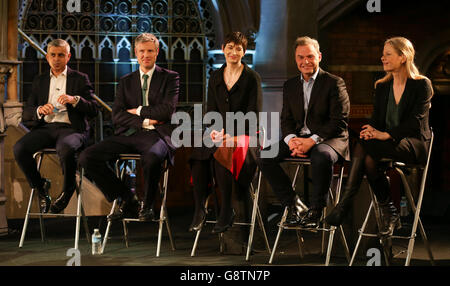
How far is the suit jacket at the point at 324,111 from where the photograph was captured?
5293 mm

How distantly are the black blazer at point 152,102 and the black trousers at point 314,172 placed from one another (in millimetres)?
865

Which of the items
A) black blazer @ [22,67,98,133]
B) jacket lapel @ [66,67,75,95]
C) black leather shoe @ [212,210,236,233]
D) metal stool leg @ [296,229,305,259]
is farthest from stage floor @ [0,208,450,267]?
jacket lapel @ [66,67,75,95]

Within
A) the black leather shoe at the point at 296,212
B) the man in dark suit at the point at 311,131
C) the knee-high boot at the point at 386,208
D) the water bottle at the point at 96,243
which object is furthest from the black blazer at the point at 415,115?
the water bottle at the point at 96,243

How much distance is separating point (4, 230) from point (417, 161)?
3701 mm

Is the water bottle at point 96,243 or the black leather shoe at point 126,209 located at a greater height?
the black leather shoe at point 126,209

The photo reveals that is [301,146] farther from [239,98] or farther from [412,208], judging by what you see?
[412,208]

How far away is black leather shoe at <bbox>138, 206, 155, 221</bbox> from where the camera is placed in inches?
220

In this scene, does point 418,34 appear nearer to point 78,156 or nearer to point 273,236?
point 273,236

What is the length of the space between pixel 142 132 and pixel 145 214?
65cm

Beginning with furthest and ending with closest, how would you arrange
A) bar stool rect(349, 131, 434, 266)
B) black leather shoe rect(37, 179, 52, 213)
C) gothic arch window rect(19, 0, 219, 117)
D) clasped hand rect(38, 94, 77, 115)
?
gothic arch window rect(19, 0, 219, 117), black leather shoe rect(37, 179, 52, 213), clasped hand rect(38, 94, 77, 115), bar stool rect(349, 131, 434, 266)

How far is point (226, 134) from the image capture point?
220 inches

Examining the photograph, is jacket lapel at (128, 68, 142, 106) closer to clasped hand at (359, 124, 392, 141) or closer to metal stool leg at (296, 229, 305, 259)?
metal stool leg at (296, 229, 305, 259)

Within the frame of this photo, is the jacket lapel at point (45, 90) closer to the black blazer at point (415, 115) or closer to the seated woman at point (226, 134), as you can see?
the seated woman at point (226, 134)

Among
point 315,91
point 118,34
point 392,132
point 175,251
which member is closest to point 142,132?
point 175,251
